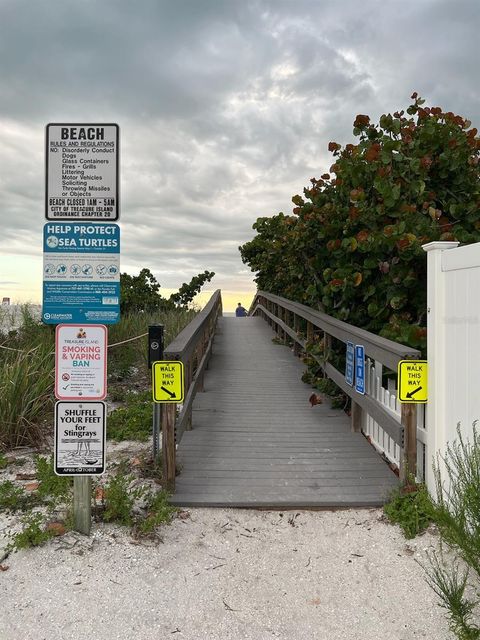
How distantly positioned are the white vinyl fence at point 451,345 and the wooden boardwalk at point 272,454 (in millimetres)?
778

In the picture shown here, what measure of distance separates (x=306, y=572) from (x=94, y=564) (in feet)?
4.24

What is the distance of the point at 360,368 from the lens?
492 centimetres

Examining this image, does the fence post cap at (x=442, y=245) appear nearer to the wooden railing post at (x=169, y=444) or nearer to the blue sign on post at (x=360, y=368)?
the blue sign on post at (x=360, y=368)

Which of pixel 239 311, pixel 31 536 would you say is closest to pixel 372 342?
pixel 31 536

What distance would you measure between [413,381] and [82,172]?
9.01ft

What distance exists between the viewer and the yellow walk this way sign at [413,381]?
3.74 m

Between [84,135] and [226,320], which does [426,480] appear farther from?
[226,320]

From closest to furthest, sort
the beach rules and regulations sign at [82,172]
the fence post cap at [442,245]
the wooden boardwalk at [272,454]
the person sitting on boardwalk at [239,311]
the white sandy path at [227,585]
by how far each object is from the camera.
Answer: the white sandy path at [227,585] → the beach rules and regulations sign at [82,172] → the fence post cap at [442,245] → the wooden boardwalk at [272,454] → the person sitting on boardwalk at [239,311]

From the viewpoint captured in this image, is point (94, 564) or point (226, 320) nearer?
point (94, 564)

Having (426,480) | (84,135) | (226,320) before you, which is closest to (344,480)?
(426,480)

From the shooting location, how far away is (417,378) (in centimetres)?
377

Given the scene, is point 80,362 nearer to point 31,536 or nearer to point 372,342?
point 31,536

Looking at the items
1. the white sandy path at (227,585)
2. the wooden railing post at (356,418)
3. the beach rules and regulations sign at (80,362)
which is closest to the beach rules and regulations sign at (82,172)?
the beach rules and regulations sign at (80,362)

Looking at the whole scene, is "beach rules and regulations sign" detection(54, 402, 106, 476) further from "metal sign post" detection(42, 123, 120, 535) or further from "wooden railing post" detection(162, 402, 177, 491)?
"wooden railing post" detection(162, 402, 177, 491)
